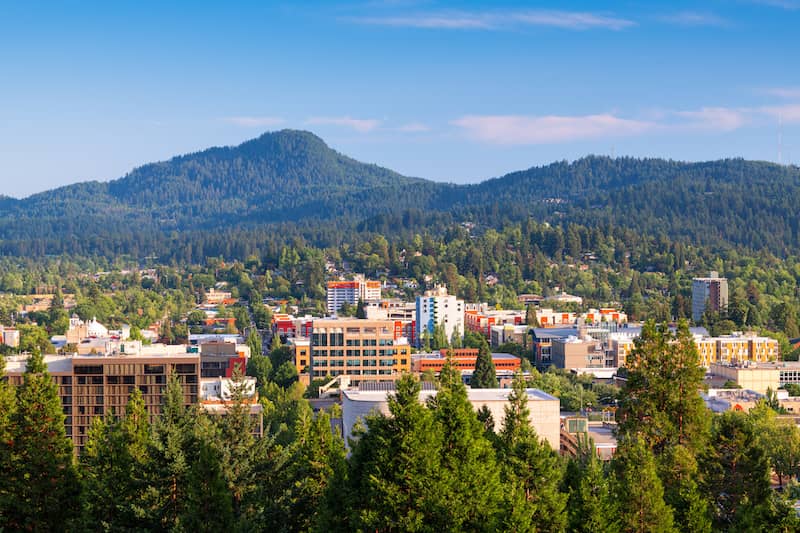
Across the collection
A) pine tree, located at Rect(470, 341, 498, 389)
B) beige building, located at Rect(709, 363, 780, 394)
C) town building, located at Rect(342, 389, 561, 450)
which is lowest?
beige building, located at Rect(709, 363, 780, 394)

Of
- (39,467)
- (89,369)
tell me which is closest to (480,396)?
(89,369)

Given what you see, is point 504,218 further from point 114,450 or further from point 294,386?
point 114,450

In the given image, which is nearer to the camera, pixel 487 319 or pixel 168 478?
pixel 168 478

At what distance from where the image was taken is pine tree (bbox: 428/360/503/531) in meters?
20.4

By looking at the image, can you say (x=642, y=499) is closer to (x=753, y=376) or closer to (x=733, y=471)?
(x=733, y=471)

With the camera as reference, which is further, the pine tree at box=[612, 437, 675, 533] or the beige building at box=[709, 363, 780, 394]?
the beige building at box=[709, 363, 780, 394]

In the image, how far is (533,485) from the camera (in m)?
21.3

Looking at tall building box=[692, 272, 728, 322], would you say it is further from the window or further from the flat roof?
the window

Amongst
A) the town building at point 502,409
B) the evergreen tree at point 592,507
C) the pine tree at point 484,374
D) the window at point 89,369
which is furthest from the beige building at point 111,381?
the evergreen tree at point 592,507

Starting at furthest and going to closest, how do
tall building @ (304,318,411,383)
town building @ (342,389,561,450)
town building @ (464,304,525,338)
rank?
1. town building @ (464,304,525,338)
2. tall building @ (304,318,411,383)
3. town building @ (342,389,561,450)

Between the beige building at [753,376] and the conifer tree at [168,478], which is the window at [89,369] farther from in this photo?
the beige building at [753,376]

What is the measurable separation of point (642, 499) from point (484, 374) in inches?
1713

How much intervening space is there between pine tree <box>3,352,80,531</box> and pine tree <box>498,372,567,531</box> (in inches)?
379

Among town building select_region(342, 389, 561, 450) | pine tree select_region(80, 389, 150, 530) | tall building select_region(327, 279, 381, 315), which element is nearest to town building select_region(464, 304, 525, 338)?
tall building select_region(327, 279, 381, 315)
